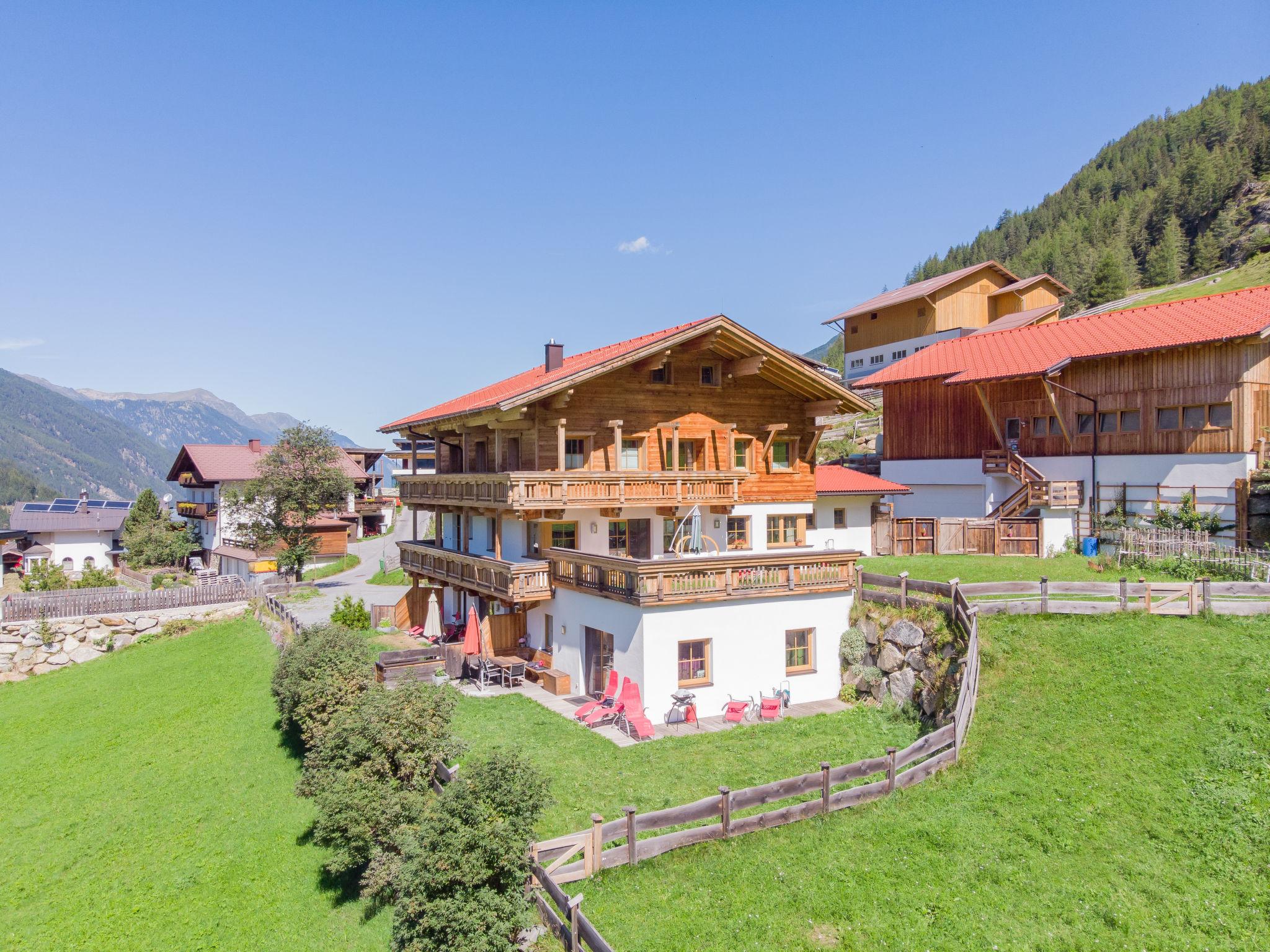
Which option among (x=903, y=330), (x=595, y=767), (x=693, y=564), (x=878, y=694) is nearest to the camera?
(x=595, y=767)

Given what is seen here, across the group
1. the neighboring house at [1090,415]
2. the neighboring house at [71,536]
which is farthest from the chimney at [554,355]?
the neighboring house at [71,536]

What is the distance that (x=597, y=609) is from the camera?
19281 mm

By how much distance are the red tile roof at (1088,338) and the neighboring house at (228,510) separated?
37.3 metres

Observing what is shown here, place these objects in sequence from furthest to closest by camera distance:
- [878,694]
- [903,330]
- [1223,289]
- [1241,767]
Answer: [1223,289]
[903,330]
[878,694]
[1241,767]

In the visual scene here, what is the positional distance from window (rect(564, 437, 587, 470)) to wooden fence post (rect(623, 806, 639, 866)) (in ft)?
43.4

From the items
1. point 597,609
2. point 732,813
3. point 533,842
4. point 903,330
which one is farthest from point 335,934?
point 903,330

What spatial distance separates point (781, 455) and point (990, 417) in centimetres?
1149

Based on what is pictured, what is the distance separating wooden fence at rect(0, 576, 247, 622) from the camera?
34750mm

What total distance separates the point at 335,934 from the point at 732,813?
664 centimetres

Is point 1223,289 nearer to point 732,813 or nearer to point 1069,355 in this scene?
point 1069,355

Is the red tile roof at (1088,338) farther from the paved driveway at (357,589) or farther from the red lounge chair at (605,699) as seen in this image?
the paved driveway at (357,589)

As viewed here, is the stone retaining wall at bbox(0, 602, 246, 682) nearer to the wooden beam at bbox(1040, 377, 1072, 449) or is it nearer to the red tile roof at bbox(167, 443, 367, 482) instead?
the red tile roof at bbox(167, 443, 367, 482)

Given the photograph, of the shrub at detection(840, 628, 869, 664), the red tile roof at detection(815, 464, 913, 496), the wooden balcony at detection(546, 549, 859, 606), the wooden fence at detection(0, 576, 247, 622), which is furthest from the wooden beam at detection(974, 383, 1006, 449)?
the wooden fence at detection(0, 576, 247, 622)

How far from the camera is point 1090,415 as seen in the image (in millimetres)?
29031
